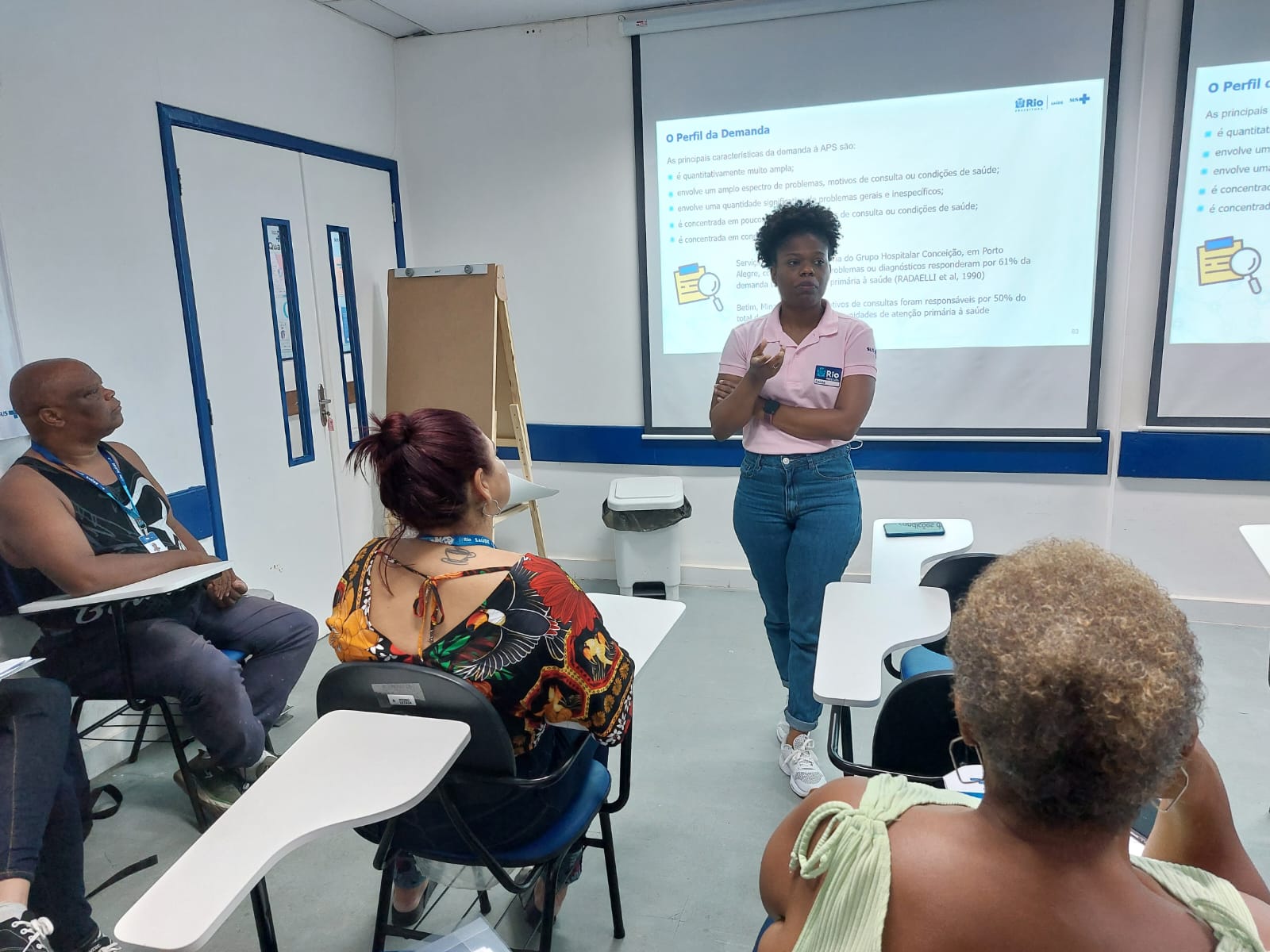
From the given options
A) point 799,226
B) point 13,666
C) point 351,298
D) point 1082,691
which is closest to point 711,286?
point 799,226

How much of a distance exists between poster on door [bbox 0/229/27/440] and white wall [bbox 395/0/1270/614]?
7.15ft

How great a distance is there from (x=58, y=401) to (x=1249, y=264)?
4098mm

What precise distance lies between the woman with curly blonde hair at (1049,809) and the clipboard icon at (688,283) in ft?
10.4

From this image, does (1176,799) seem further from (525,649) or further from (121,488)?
(121,488)

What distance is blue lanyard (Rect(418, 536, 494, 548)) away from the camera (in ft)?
4.55

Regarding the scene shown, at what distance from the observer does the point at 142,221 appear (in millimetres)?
2680

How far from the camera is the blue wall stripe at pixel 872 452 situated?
3434mm

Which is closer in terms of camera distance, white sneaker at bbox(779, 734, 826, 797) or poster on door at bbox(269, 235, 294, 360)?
white sneaker at bbox(779, 734, 826, 797)

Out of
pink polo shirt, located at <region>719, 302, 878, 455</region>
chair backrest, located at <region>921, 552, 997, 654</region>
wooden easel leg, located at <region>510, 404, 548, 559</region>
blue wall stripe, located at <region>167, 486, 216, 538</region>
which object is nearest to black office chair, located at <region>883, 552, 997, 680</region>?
chair backrest, located at <region>921, 552, 997, 654</region>

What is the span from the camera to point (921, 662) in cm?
203

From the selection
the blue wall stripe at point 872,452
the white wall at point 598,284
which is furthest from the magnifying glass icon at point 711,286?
the blue wall stripe at point 872,452

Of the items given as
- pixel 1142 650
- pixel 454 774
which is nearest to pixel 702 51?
pixel 454 774

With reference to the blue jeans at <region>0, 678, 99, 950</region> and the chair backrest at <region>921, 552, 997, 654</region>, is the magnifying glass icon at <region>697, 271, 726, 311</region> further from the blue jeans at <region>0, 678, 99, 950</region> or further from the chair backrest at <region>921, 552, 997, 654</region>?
the blue jeans at <region>0, 678, 99, 950</region>

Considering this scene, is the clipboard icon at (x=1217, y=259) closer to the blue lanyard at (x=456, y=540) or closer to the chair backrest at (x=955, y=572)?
the chair backrest at (x=955, y=572)
